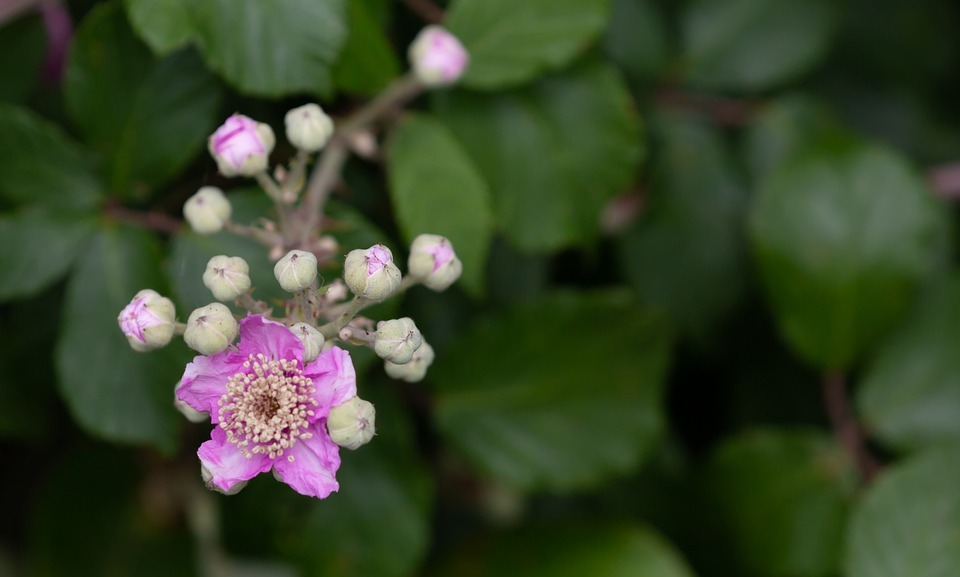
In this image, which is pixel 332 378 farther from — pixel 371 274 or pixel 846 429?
pixel 846 429

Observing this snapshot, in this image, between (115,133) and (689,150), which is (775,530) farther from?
(115,133)

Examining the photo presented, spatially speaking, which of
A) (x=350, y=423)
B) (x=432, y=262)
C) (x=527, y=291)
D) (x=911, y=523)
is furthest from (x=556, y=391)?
(x=350, y=423)

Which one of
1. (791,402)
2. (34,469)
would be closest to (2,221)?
(34,469)

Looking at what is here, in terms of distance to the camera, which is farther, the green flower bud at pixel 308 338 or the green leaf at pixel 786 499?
the green leaf at pixel 786 499

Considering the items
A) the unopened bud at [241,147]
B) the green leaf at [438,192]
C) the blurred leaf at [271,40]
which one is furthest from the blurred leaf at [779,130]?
the unopened bud at [241,147]

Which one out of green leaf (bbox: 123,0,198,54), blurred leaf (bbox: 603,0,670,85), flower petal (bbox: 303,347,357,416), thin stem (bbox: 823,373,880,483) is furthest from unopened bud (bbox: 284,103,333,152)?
thin stem (bbox: 823,373,880,483)

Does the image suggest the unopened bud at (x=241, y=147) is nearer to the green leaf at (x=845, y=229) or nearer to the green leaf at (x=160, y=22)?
the green leaf at (x=160, y=22)
